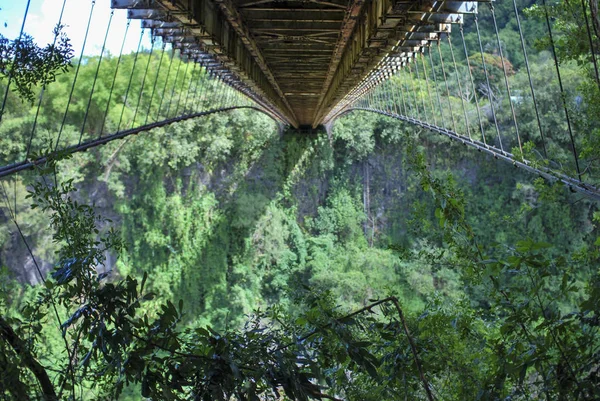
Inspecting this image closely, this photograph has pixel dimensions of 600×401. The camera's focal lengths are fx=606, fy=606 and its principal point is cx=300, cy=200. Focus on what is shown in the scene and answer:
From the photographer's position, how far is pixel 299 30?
7.64 metres

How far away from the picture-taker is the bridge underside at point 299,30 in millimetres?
6199

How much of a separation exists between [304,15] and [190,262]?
13996 mm

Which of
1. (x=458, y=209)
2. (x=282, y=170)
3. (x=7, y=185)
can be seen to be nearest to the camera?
(x=458, y=209)

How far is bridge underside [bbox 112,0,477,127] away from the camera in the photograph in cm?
620

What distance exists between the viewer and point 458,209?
9.50 ft

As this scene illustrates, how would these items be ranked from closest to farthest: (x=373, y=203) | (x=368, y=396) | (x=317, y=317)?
(x=317, y=317) < (x=368, y=396) < (x=373, y=203)

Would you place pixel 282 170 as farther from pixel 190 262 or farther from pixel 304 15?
pixel 304 15

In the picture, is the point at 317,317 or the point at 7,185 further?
the point at 7,185

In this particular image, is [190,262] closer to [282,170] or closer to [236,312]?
[236,312]

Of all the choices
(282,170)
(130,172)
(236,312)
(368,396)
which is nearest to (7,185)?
(130,172)

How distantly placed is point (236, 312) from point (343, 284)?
11.8ft

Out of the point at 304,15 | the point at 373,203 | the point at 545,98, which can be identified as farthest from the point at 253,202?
the point at 304,15

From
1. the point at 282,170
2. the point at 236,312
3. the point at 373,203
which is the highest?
the point at 282,170

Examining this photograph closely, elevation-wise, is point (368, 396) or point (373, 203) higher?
point (373, 203)
